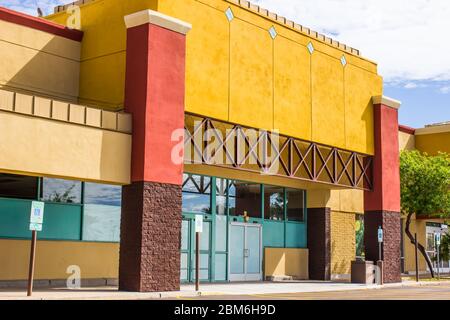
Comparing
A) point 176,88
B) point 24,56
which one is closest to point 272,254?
point 176,88

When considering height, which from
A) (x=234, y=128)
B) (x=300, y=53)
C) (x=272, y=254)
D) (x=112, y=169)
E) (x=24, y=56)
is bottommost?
(x=272, y=254)

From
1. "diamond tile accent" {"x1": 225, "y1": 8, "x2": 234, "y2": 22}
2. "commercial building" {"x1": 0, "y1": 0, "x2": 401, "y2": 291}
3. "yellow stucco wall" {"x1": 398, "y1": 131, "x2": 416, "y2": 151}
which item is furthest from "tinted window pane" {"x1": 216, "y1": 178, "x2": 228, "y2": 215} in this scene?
"yellow stucco wall" {"x1": 398, "y1": 131, "x2": 416, "y2": 151}

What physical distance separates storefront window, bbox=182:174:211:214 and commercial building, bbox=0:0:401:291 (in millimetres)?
64

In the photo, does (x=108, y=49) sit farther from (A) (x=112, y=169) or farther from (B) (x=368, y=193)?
(B) (x=368, y=193)

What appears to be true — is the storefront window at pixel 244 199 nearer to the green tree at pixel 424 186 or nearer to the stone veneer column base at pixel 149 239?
the stone veneer column base at pixel 149 239

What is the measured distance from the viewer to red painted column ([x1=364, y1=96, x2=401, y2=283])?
120ft

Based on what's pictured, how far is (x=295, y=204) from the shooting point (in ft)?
124

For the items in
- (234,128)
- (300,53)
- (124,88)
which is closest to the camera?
(124,88)

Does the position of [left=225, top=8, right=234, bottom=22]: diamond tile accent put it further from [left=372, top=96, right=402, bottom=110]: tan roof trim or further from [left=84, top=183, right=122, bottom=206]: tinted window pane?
[left=372, top=96, right=402, bottom=110]: tan roof trim

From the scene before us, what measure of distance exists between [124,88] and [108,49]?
2242 mm

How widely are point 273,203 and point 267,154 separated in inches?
234

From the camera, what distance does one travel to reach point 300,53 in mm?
32531

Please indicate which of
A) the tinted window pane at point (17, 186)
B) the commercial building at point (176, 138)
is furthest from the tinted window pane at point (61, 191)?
the tinted window pane at point (17, 186)

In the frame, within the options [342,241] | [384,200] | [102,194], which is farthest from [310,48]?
[102,194]
